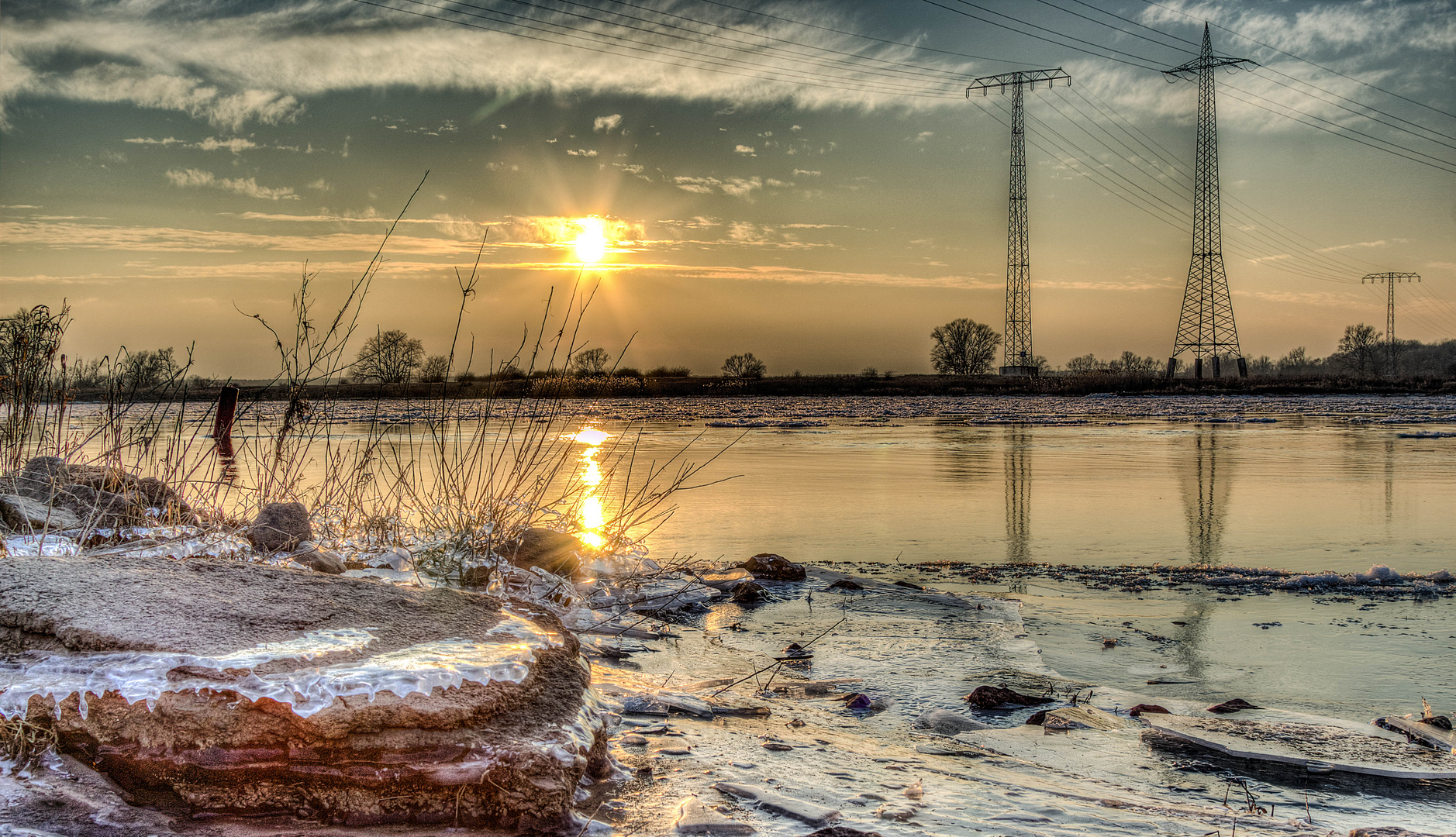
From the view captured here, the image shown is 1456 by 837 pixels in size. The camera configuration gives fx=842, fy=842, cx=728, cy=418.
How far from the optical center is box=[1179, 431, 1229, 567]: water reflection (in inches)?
279

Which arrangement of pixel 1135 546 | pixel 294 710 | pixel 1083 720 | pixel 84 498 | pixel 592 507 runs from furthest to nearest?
pixel 592 507 → pixel 1135 546 → pixel 84 498 → pixel 1083 720 → pixel 294 710

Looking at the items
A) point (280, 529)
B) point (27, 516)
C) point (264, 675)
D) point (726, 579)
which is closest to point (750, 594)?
point (726, 579)

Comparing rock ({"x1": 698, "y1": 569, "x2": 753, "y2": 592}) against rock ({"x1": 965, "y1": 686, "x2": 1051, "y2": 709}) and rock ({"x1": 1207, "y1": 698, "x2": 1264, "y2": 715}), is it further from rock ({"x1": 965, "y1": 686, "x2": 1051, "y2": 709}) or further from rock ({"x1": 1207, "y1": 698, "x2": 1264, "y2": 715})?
rock ({"x1": 1207, "y1": 698, "x2": 1264, "y2": 715})

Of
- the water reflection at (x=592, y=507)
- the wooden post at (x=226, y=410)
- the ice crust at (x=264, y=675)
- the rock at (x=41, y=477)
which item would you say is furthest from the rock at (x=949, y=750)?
the wooden post at (x=226, y=410)

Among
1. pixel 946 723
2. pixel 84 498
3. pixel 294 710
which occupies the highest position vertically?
pixel 84 498

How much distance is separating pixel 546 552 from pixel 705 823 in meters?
3.62

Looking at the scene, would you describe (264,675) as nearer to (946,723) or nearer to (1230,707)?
(946,723)

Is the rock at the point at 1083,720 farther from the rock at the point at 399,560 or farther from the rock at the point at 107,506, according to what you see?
the rock at the point at 107,506

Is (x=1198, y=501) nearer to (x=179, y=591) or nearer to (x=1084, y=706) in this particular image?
(x=1084, y=706)

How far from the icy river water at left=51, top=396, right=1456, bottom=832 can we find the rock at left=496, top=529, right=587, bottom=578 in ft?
2.86

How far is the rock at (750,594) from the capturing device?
5.68 metres

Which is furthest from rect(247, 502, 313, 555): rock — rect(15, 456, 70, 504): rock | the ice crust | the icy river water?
the ice crust

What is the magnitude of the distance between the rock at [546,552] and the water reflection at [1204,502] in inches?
190

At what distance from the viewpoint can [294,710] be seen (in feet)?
7.66
